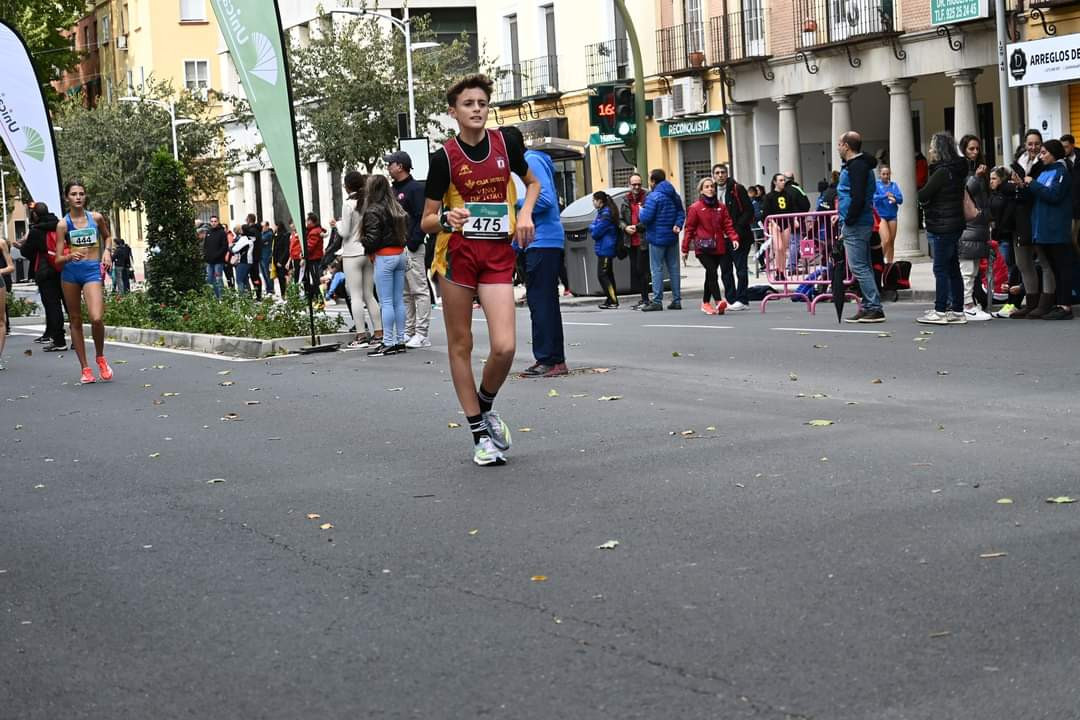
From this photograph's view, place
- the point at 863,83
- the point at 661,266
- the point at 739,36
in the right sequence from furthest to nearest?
the point at 739,36 → the point at 863,83 → the point at 661,266

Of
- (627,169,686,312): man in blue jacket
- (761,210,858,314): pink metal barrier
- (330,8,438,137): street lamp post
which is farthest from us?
(330,8,438,137): street lamp post

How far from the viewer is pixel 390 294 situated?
16.3 m

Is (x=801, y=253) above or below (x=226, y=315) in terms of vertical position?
above

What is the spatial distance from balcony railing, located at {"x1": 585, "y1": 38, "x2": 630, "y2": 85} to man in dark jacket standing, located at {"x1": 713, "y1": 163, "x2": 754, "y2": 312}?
804 inches

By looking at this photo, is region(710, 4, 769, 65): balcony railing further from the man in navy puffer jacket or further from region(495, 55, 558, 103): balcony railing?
the man in navy puffer jacket

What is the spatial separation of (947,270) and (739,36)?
23.7m

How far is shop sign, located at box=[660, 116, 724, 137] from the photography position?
4098 cm

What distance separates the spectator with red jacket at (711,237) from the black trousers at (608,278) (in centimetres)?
371

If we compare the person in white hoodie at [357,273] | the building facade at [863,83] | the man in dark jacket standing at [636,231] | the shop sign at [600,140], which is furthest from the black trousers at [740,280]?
the shop sign at [600,140]

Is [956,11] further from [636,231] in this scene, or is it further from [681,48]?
[636,231]

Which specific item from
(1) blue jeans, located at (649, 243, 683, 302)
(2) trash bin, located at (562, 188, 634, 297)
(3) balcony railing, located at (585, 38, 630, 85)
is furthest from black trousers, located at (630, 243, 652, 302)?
(3) balcony railing, located at (585, 38, 630, 85)

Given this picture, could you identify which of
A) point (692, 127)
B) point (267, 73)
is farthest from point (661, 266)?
point (692, 127)

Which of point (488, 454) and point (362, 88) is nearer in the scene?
point (488, 454)

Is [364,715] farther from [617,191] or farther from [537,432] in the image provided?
[617,191]
